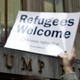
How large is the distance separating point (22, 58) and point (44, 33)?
6.54 metres

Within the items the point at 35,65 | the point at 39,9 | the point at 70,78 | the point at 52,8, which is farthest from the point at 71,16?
the point at 52,8

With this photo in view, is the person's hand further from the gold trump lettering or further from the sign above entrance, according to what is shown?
the gold trump lettering

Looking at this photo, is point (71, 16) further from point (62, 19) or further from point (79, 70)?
point (79, 70)

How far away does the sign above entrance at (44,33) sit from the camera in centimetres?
443

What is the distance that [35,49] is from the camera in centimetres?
456

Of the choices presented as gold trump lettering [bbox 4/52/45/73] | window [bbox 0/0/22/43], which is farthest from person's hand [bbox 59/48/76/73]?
window [bbox 0/0/22/43]

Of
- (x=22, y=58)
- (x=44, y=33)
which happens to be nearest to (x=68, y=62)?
(x=44, y=33)

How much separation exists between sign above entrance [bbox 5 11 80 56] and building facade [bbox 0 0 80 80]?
4.71 metres

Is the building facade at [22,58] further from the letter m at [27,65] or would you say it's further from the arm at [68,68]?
the arm at [68,68]

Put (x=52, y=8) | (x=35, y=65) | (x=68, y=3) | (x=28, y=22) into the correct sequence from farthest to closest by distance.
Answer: (x=68, y=3) → (x=52, y=8) → (x=35, y=65) → (x=28, y=22)

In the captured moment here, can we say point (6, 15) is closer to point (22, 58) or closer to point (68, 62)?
point (22, 58)

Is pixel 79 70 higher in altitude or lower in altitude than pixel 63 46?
lower

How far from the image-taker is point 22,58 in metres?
11.1

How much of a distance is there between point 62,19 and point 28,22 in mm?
517
